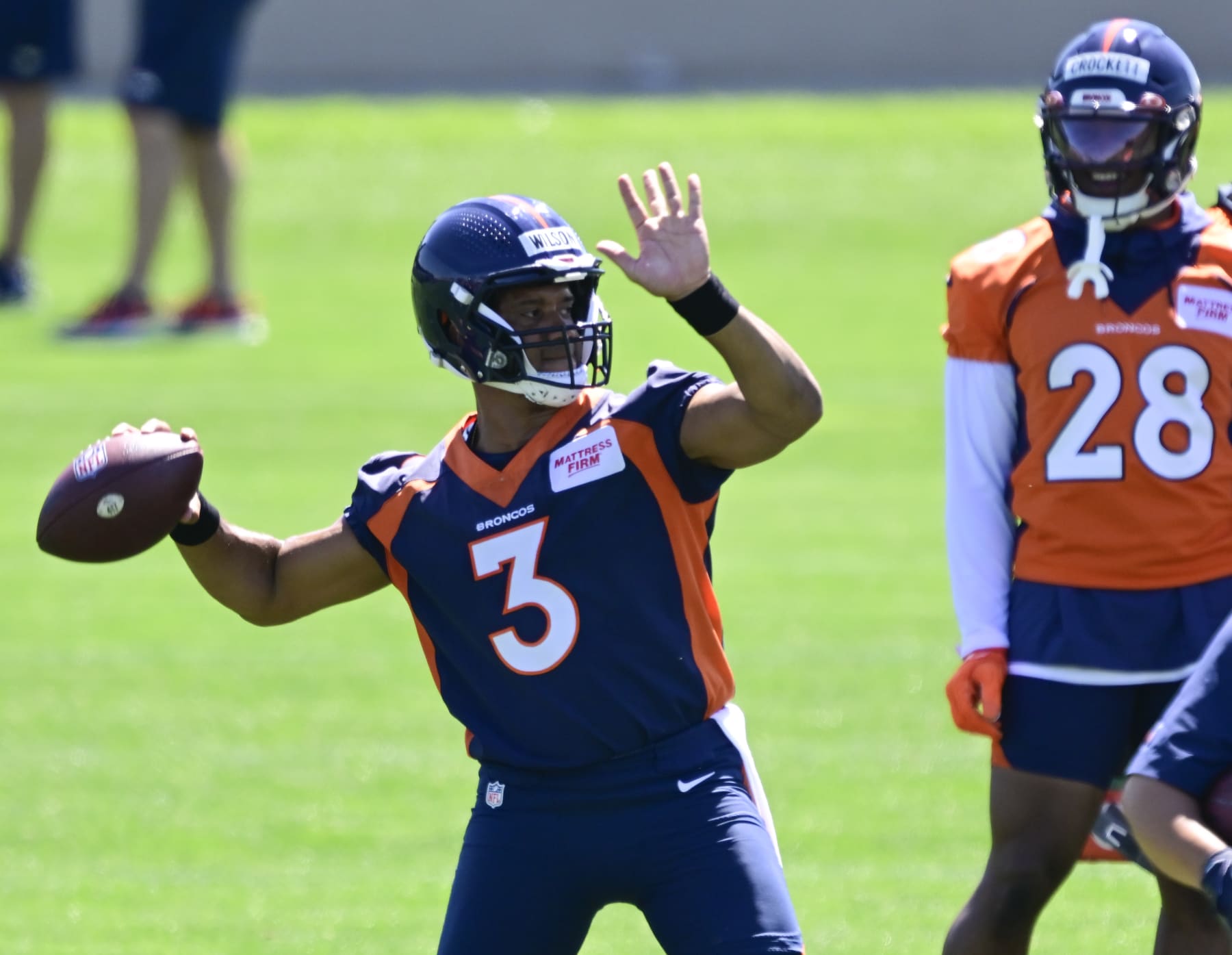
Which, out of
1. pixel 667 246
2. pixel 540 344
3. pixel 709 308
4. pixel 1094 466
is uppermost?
pixel 667 246

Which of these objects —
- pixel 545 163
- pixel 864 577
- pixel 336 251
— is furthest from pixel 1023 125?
pixel 864 577

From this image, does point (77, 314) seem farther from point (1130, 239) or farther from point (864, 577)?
point (1130, 239)

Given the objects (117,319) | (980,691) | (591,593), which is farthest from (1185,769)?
(117,319)

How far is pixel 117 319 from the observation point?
42.3ft

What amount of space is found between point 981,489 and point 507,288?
3.73 feet

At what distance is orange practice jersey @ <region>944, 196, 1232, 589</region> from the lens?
4395mm

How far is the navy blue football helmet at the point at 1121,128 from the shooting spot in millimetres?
4430

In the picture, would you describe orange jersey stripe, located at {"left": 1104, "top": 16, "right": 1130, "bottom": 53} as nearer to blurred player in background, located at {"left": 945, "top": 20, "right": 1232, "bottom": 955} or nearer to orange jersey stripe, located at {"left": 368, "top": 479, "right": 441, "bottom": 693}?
blurred player in background, located at {"left": 945, "top": 20, "right": 1232, "bottom": 955}

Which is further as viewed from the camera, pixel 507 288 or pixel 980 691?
pixel 980 691

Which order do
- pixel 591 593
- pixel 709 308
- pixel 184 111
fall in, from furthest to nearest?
pixel 184 111 < pixel 591 593 < pixel 709 308

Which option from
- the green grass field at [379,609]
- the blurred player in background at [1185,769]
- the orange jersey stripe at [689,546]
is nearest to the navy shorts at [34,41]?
the green grass field at [379,609]

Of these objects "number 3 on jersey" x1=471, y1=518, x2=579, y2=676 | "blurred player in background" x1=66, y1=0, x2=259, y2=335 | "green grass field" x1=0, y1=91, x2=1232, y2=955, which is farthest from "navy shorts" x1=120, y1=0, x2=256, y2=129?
"number 3 on jersey" x1=471, y1=518, x2=579, y2=676

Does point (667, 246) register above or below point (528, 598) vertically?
above

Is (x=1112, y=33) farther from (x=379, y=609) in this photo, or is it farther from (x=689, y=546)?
(x=379, y=609)
